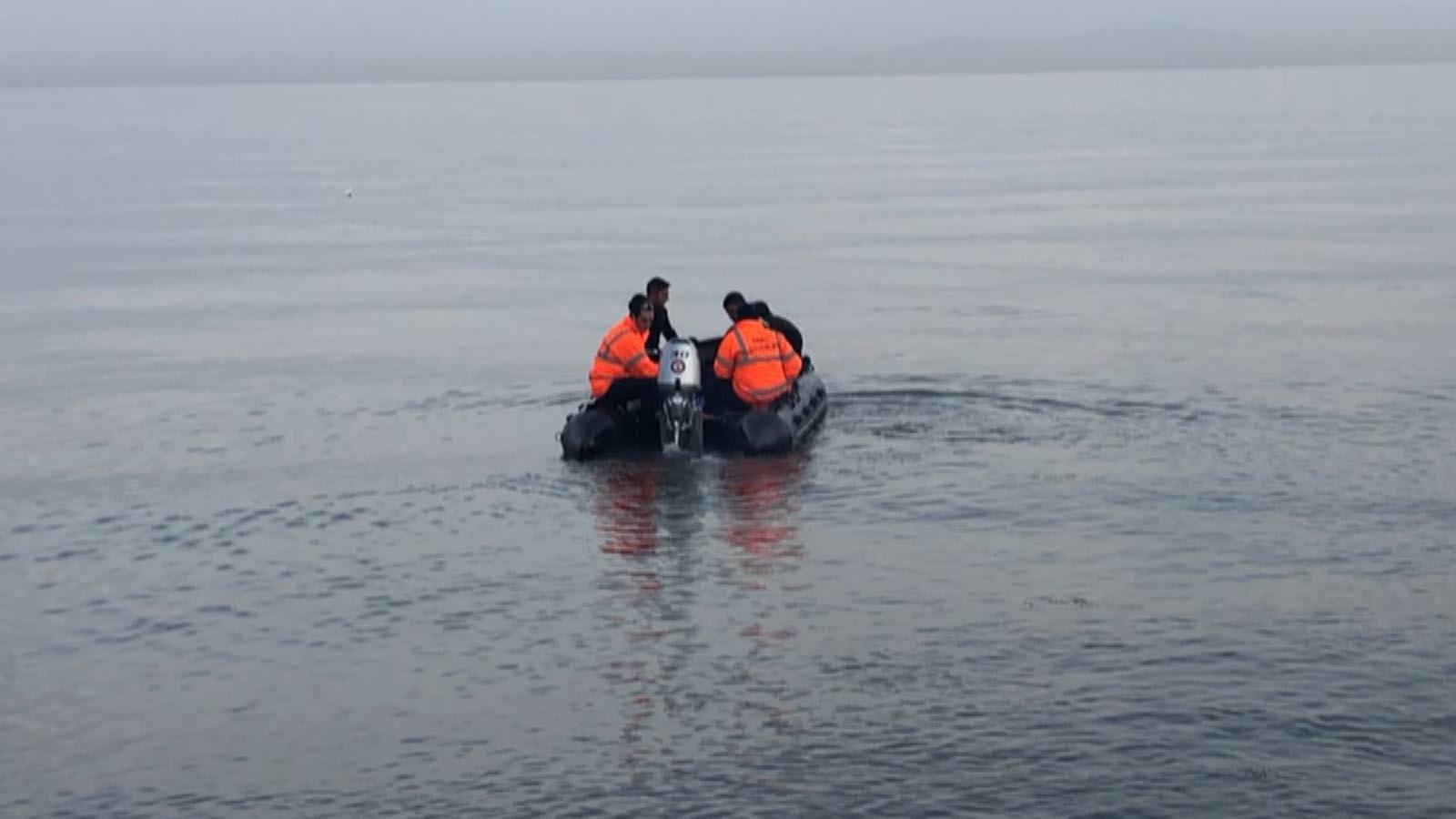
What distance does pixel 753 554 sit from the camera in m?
18.5

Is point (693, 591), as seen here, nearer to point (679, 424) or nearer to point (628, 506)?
point (628, 506)

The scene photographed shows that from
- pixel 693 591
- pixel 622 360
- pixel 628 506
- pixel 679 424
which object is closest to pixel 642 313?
pixel 622 360

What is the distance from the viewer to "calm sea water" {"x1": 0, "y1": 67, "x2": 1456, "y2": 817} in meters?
13.2

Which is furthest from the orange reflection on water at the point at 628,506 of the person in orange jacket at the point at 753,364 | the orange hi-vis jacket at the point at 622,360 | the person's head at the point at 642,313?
the person's head at the point at 642,313

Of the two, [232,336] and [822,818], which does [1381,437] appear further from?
[232,336]

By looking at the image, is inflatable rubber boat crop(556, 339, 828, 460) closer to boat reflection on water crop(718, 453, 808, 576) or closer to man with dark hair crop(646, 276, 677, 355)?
boat reflection on water crop(718, 453, 808, 576)

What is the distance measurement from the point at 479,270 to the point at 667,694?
32408mm

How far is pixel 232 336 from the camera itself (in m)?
35.0

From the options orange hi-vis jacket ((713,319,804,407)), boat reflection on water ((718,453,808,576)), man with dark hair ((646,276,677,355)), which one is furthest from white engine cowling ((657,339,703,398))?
man with dark hair ((646,276,677,355))

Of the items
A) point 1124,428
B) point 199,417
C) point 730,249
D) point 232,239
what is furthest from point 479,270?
point 1124,428

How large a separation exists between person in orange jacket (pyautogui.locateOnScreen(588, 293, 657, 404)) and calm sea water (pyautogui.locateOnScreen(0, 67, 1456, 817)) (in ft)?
3.14

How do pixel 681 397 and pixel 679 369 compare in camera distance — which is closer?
pixel 679 369

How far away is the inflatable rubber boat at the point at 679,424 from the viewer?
2173 centimetres

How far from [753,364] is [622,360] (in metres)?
1.39
